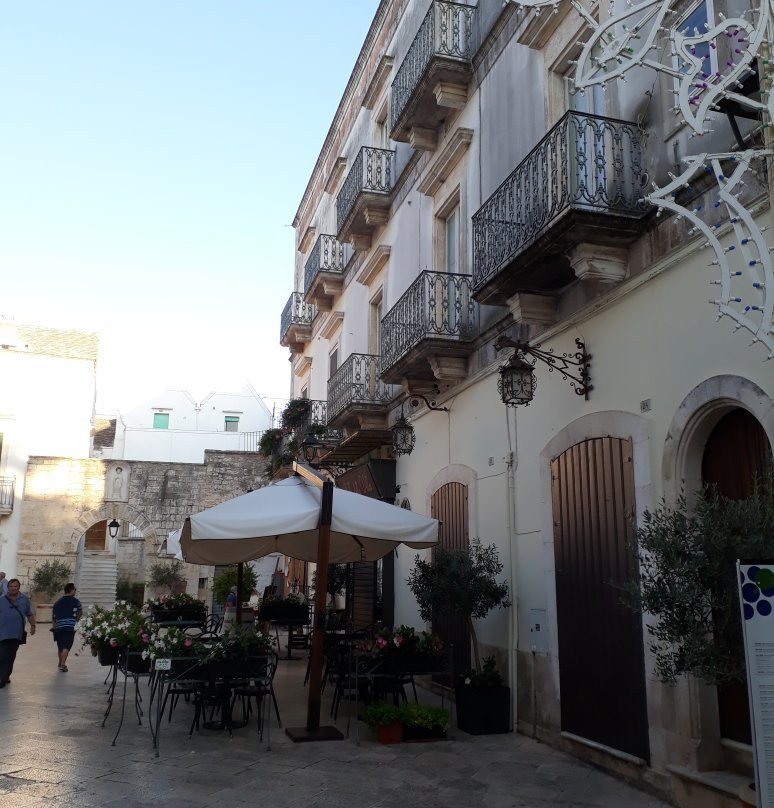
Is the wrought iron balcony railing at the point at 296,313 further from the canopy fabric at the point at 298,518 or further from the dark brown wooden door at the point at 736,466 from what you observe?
the dark brown wooden door at the point at 736,466

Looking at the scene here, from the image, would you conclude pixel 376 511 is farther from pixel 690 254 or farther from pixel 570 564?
pixel 690 254

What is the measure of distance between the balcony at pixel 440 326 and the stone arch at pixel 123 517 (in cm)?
1774

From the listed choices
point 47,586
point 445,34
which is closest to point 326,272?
point 445,34

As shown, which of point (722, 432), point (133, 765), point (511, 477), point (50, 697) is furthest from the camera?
point (50, 697)

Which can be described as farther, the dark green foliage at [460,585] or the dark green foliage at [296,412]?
the dark green foliage at [296,412]

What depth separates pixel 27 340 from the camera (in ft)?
106

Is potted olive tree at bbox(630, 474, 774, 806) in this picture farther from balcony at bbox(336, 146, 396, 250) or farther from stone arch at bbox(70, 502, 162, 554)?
stone arch at bbox(70, 502, 162, 554)

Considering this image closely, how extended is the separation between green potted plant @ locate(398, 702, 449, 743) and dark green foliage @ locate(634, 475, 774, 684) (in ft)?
11.5

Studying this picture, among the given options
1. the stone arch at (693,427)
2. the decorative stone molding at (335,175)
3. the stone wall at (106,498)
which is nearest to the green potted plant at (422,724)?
the stone arch at (693,427)

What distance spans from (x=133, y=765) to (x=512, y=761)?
315cm

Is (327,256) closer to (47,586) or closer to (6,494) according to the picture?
(47,586)

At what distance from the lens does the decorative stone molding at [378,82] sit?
1482cm

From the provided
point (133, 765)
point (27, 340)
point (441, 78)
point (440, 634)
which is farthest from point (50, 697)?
point (27, 340)

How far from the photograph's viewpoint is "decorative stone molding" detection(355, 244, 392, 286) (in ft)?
47.1
